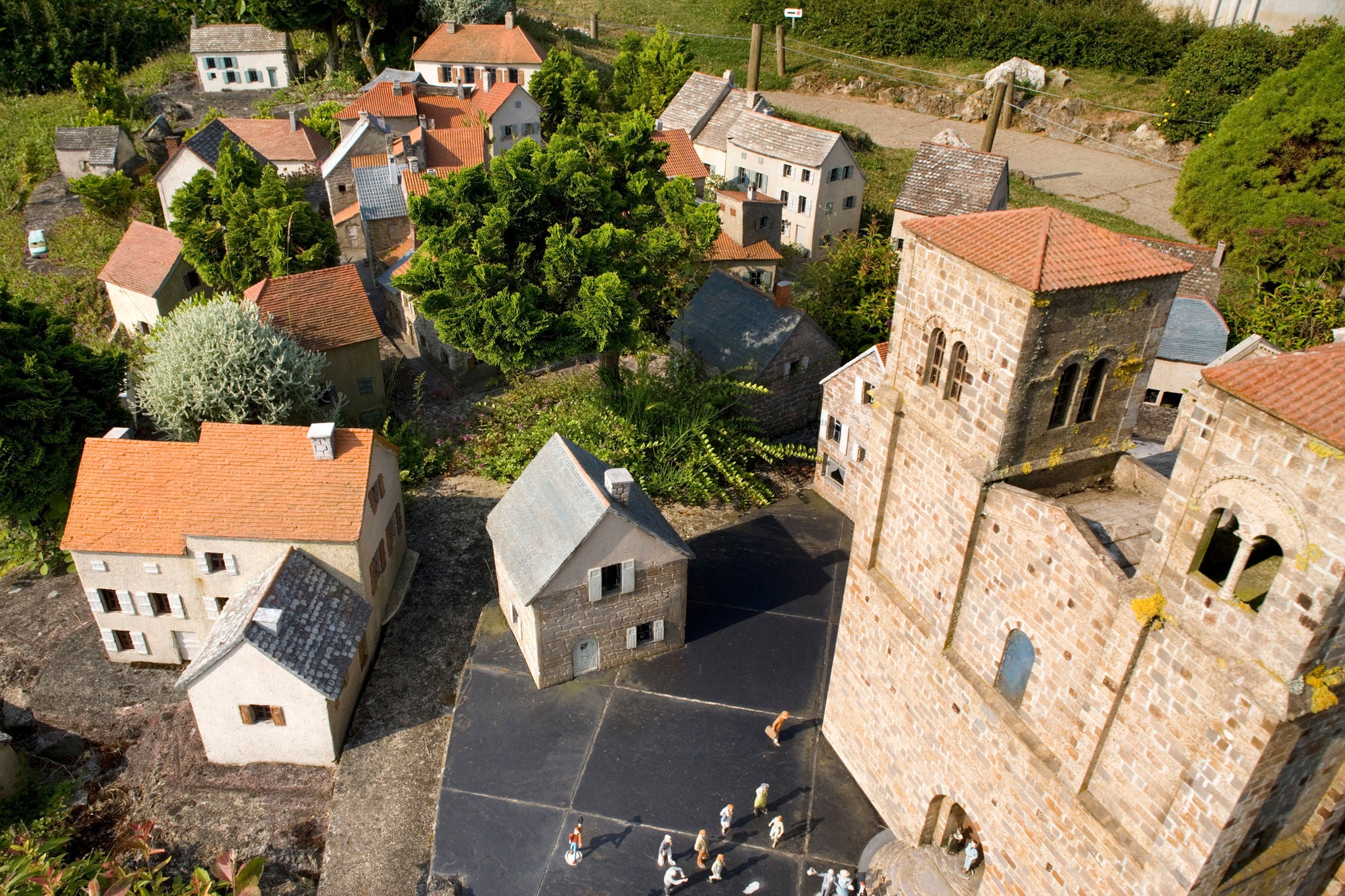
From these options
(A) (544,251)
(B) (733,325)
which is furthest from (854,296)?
(A) (544,251)

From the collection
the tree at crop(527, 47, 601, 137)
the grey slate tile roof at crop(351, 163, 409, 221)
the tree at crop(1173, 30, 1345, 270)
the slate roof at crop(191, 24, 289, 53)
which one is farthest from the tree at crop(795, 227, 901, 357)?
the slate roof at crop(191, 24, 289, 53)

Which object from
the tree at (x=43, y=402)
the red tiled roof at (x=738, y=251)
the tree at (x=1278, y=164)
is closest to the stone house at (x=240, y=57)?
the red tiled roof at (x=738, y=251)

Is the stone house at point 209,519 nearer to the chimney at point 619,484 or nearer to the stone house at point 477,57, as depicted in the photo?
the chimney at point 619,484

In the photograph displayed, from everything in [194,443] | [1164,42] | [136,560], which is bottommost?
[136,560]

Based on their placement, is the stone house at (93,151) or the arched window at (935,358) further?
the stone house at (93,151)

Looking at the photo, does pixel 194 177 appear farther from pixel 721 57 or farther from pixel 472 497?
pixel 721 57

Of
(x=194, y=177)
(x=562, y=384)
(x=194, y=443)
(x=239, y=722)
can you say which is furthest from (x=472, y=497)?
(x=194, y=177)
